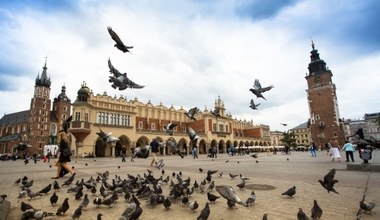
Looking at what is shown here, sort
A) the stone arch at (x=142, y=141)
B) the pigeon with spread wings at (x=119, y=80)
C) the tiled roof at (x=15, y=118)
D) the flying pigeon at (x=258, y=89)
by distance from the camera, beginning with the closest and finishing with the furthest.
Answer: the pigeon with spread wings at (x=119, y=80) → the flying pigeon at (x=258, y=89) → the stone arch at (x=142, y=141) → the tiled roof at (x=15, y=118)

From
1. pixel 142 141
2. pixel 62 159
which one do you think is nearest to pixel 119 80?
pixel 62 159

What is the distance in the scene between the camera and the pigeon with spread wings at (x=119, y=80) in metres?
7.79

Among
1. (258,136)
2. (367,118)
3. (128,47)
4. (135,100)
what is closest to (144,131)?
(135,100)

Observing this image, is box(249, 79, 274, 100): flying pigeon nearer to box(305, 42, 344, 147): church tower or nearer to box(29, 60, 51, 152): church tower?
box(305, 42, 344, 147): church tower

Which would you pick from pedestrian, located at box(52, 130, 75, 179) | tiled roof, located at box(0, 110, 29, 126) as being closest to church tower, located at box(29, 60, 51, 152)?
tiled roof, located at box(0, 110, 29, 126)

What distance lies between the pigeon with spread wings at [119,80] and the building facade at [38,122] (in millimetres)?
74998

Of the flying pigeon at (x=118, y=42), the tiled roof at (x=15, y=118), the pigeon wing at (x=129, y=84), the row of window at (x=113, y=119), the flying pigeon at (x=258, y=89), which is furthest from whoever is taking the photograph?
the tiled roof at (x=15, y=118)

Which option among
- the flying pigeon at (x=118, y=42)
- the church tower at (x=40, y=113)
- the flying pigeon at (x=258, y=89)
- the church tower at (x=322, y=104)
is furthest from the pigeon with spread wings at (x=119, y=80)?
the church tower at (x=40, y=113)

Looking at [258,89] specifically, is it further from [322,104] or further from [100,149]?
[322,104]

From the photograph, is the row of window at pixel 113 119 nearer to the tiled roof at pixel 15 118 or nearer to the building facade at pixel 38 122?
the building facade at pixel 38 122

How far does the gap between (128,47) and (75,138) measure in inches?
1380

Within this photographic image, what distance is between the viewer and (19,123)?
281 feet

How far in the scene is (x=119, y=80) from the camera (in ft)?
25.6

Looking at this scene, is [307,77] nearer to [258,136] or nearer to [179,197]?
[258,136]
